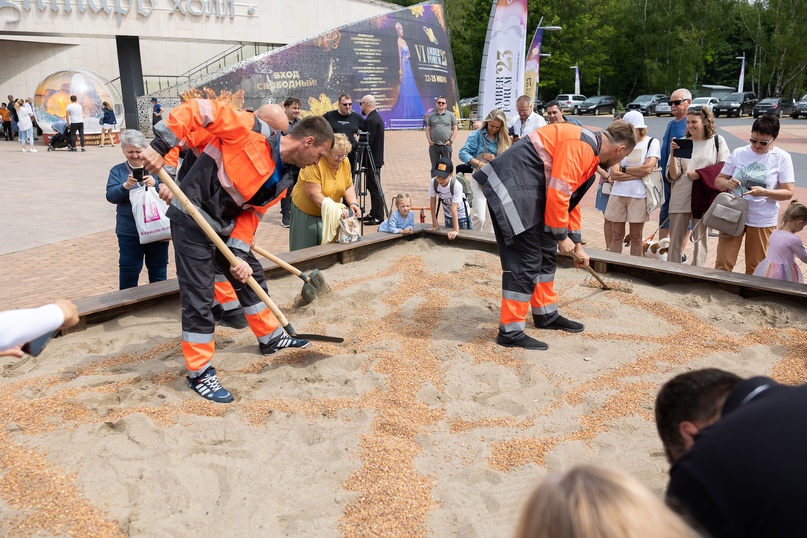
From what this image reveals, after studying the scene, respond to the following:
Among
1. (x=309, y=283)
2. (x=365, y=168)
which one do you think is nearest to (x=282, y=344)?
(x=309, y=283)

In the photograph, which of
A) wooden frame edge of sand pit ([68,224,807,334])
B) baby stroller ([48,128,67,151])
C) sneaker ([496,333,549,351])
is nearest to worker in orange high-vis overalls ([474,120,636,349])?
sneaker ([496,333,549,351])

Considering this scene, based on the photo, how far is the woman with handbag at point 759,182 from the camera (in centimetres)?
541

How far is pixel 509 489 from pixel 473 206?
5.00m

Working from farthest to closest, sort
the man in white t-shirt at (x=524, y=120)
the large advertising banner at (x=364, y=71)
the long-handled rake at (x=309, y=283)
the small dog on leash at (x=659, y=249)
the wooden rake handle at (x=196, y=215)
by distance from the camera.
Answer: the large advertising banner at (x=364, y=71) < the man in white t-shirt at (x=524, y=120) < the small dog on leash at (x=659, y=249) < the long-handled rake at (x=309, y=283) < the wooden rake handle at (x=196, y=215)

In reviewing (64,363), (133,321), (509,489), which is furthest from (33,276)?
(509,489)

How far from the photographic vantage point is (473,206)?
25.2 ft

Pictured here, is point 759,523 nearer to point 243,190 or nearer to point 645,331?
point 243,190

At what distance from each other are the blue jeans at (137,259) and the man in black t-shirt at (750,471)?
460cm

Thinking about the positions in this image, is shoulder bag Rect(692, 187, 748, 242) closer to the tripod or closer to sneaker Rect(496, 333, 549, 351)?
sneaker Rect(496, 333, 549, 351)

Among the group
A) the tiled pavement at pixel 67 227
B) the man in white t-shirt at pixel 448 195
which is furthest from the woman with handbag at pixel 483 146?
the tiled pavement at pixel 67 227

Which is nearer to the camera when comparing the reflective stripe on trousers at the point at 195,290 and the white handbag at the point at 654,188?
the reflective stripe on trousers at the point at 195,290

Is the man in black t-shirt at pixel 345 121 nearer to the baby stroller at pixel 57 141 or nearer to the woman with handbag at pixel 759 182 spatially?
the woman with handbag at pixel 759 182

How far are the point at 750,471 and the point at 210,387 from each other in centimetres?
312

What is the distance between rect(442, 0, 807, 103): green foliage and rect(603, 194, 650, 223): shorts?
41.4 metres
